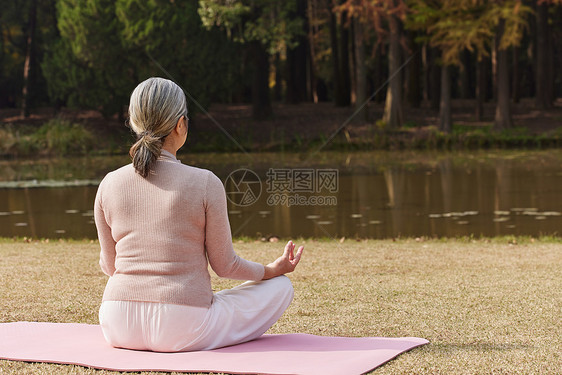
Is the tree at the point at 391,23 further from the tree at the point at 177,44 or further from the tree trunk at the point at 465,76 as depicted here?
the tree trunk at the point at 465,76

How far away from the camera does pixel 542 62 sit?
1313 inches

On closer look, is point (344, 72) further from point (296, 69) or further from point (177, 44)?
point (177, 44)

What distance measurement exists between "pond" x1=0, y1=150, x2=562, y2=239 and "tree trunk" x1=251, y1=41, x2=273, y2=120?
17.5ft

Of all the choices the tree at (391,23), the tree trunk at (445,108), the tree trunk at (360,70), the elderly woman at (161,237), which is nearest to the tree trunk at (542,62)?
the tree trunk at (445,108)

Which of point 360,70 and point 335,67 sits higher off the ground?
point 335,67

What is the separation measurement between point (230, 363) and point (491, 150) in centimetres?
2405

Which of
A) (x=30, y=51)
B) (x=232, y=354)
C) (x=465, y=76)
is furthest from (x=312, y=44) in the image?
(x=232, y=354)

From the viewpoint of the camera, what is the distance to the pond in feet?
40.1

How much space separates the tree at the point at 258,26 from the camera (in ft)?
91.4

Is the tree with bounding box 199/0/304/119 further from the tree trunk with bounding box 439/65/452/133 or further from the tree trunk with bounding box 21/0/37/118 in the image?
Result: the tree trunk with bounding box 21/0/37/118

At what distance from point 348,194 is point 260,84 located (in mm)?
15943

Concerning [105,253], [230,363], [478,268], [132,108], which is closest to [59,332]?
[105,253]

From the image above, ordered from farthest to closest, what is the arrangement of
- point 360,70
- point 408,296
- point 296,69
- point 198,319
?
point 296,69 < point 360,70 < point 408,296 < point 198,319

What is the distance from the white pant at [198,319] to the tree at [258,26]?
24.0 m
